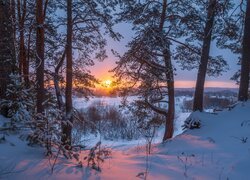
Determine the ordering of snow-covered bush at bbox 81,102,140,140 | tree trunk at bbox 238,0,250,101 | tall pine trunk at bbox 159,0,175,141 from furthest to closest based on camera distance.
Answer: snow-covered bush at bbox 81,102,140,140 → tall pine trunk at bbox 159,0,175,141 → tree trunk at bbox 238,0,250,101

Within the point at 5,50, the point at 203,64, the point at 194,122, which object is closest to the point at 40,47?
the point at 5,50

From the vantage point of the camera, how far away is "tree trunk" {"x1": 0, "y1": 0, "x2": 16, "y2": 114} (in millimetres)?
9578

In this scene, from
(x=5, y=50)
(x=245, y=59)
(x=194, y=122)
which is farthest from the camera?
(x=245, y=59)

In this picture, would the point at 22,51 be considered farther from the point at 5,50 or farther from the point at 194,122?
the point at 194,122

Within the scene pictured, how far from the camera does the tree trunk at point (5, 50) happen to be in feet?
31.4

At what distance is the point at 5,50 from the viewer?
33.0ft

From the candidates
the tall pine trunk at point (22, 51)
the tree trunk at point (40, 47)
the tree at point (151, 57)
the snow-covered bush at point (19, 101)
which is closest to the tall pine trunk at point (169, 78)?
the tree at point (151, 57)

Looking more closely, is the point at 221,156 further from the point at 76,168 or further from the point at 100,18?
the point at 100,18

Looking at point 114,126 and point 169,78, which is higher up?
point 169,78

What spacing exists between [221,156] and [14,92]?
524 centimetres

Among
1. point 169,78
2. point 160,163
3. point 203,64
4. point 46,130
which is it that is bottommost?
point 160,163

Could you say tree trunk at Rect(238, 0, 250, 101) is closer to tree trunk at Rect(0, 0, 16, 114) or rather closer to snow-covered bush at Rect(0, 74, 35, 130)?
tree trunk at Rect(0, 0, 16, 114)

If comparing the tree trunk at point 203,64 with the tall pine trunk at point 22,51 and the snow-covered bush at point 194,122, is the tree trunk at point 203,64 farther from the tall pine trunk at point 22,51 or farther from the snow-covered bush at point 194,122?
the tall pine trunk at point 22,51

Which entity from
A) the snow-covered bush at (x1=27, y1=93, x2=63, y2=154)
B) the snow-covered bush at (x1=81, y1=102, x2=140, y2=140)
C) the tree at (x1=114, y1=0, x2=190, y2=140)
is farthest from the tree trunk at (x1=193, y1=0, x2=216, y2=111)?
the snow-covered bush at (x1=81, y1=102, x2=140, y2=140)
